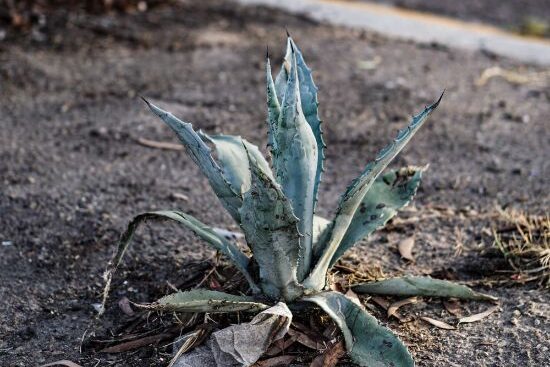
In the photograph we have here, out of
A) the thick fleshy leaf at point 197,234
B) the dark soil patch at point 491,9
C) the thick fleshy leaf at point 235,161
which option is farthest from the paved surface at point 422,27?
the thick fleshy leaf at point 197,234

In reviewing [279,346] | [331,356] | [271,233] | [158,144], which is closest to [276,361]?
[279,346]

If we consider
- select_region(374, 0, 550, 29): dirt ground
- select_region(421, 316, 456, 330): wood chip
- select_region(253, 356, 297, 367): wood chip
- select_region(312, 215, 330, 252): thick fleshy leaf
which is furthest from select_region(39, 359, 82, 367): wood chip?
select_region(374, 0, 550, 29): dirt ground

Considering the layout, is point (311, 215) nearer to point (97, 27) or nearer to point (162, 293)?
point (162, 293)

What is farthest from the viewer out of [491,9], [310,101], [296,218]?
[491,9]

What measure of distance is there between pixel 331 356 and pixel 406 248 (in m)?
0.88

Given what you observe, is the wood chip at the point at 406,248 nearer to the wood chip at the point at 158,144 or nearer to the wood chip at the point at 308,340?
the wood chip at the point at 308,340

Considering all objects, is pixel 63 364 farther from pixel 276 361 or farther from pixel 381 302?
pixel 381 302

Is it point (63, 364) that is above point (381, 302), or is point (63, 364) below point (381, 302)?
below

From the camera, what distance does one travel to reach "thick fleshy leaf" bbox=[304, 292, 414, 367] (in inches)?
92.8

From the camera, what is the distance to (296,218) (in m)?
2.31

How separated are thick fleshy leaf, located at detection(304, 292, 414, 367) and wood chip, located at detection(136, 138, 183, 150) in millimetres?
1884

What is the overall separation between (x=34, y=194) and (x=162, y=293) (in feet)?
3.57

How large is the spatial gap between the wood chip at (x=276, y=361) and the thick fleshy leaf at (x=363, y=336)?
0.18 m

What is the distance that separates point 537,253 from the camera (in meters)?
3.02
